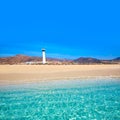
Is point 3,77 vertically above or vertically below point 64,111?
above

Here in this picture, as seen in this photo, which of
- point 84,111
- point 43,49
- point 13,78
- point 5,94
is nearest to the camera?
point 84,111

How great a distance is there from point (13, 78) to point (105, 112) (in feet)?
69.0

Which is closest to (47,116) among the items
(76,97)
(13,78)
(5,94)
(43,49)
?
(76,97)

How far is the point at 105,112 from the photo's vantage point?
14383 mm

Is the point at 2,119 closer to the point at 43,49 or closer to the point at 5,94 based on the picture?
the point at 5,94

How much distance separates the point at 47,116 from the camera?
45.5 feet

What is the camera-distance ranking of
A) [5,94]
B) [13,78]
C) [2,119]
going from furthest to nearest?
[13,78] → [5,94] → [2,119]

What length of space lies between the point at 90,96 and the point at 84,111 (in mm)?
5259

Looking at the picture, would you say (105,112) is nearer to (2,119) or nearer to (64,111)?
(64,111)

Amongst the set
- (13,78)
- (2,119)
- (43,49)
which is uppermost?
(43,49)

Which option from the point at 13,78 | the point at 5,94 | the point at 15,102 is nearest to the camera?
the point at 15,102

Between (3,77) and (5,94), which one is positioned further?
(3,77)

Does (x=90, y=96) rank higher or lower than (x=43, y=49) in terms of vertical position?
lower

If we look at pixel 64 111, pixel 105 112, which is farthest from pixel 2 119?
pixel 105 112
